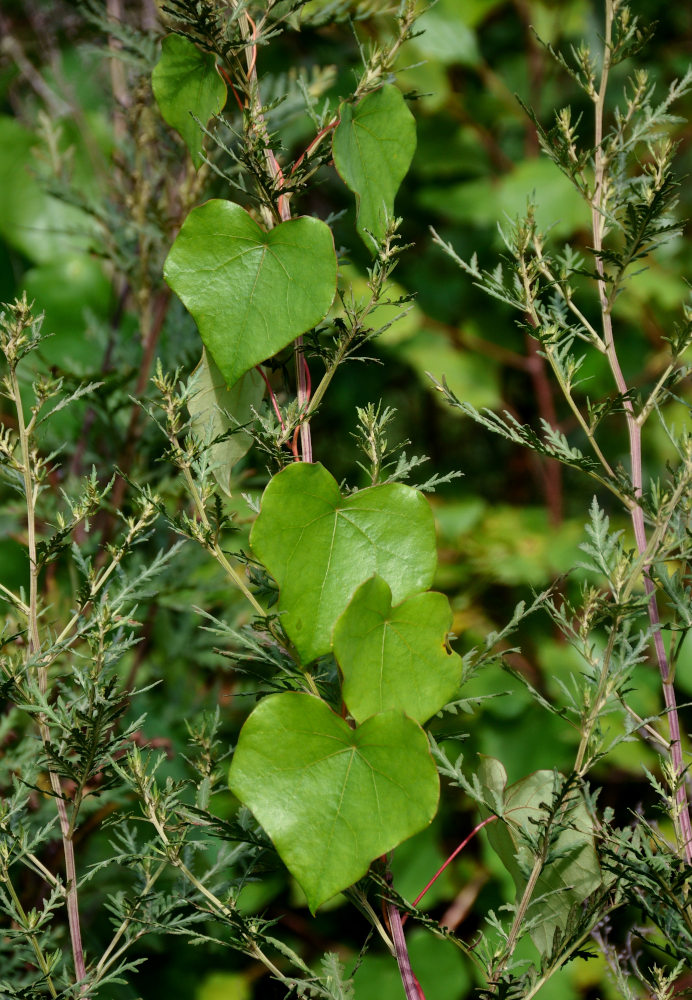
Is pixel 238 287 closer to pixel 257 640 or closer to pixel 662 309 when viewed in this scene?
pixel 257 640

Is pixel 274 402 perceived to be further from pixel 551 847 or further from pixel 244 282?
pixel 551 847

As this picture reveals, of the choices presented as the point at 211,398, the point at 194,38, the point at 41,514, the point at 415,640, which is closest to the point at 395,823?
the point at 415,640

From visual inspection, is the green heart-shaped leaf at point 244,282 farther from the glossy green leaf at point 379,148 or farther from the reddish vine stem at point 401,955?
the reddish vine stem at point 401,955

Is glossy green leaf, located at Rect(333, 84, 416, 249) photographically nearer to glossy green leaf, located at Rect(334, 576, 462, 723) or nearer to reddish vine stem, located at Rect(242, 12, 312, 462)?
reddish vine stem, located at Rect(242, 12, 312, 462)

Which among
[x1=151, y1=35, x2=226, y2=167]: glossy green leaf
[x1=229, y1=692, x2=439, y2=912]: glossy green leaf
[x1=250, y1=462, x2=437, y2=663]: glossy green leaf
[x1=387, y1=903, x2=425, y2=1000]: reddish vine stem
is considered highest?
[x1=151, y1=35, x2=226, y2=167]: glossy green leaf

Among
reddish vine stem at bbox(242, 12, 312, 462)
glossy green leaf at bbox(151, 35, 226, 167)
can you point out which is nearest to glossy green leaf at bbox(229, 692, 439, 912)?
A: reddish vine stem at bbox(242, 12, 312, 462)

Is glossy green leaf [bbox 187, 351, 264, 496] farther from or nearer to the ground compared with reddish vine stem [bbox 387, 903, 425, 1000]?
farther from the ground

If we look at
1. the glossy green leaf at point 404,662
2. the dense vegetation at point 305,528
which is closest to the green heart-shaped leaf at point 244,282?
the dense vegetation at point 305,528
